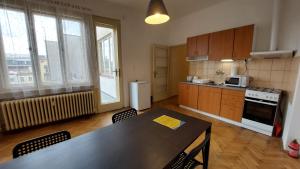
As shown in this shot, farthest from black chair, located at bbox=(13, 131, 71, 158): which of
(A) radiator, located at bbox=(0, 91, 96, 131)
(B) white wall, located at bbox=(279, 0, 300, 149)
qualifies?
(B) white wall, located at bbox=(279, 0, 300, 149)

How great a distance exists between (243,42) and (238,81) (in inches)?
33.6

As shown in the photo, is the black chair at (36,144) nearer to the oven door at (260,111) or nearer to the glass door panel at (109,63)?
the glass door panel at (109,63)

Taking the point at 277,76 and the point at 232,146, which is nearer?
the point at 232,146

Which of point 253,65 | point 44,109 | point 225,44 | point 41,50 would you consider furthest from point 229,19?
point 44,109

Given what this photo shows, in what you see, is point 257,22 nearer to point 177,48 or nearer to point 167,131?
point 177,48

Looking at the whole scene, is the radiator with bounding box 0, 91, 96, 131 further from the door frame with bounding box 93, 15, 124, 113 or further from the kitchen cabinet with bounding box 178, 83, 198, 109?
the kitchen cabinet with bounding box 178, 83, 198, 109

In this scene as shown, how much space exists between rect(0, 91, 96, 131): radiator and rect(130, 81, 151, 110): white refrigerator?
3.73 ft

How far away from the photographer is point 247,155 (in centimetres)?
197

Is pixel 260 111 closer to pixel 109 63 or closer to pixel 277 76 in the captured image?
pixel 277 76

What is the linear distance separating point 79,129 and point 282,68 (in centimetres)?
437

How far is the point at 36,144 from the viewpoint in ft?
3.67

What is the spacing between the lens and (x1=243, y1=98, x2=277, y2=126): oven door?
2.41 metres

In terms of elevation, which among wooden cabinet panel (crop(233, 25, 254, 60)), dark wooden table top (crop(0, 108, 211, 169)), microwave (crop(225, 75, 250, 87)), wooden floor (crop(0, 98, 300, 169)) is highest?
wooden cabinet panel (crop(233, 25, 254, 60))

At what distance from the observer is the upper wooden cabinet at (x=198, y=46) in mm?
3492
